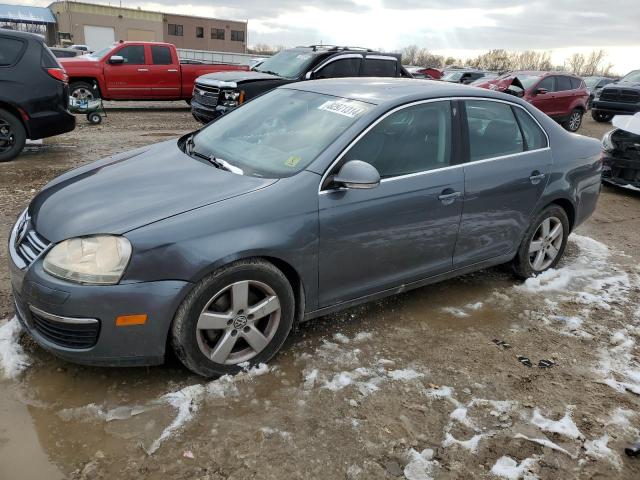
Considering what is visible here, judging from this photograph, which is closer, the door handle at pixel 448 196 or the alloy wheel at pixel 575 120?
the door handle at pixel 448 196

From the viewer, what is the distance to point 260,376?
10.0 ft

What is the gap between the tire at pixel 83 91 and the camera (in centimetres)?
1291

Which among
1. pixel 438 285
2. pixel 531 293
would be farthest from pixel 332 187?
pixel 531 293

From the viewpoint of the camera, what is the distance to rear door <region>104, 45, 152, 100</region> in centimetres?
1352

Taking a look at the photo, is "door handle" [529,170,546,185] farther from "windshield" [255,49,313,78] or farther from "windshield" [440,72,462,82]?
"windshield" [440,72,462,82]

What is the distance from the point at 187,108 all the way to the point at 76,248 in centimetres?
1434

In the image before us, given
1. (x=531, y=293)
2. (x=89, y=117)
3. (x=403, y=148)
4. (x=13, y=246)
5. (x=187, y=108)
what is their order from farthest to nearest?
1. (x=187, y=108)
2. (x=89, y=117)
3. (x=531, y=293)
4. (x=403, y=148)
5. (x=13, y=246)

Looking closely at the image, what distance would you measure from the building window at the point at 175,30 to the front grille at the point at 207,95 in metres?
59.1

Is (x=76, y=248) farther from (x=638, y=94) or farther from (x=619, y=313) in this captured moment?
(x=638, y=94)

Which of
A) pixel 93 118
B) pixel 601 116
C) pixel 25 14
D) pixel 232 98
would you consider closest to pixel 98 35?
pixel 25 14

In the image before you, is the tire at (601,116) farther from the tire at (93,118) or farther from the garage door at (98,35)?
A: the garage door at (98,35)

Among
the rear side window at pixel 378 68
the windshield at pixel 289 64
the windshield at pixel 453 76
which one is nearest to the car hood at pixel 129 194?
the windshield at pixel 289 64

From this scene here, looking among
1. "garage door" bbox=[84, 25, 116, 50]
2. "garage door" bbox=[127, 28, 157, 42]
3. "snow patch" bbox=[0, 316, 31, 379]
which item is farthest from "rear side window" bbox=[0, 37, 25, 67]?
"garage door" bbox=[127, 28, 157, 42]

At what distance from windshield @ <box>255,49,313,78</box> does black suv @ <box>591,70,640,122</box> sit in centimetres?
1135
